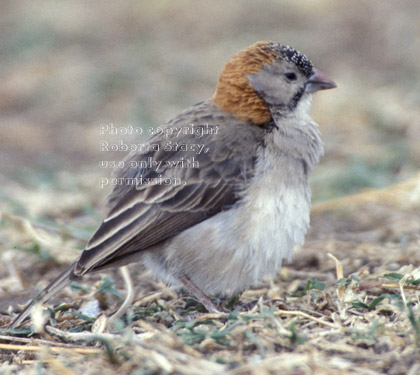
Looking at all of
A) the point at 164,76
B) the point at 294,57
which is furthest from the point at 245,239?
the point at 164,76

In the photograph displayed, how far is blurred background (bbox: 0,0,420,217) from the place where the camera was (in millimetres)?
7996

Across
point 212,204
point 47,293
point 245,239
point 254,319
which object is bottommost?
point 47,293

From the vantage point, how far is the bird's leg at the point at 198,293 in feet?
15.3

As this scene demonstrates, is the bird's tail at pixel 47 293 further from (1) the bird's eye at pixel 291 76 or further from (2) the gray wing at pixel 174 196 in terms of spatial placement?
(1) the bird's eye at pixel 291 76

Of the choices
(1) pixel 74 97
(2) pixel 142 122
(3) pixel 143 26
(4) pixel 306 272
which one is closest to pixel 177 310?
(4) pixel 306 272

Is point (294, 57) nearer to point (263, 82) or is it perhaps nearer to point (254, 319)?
point (263, 82)

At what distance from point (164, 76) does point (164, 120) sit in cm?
185

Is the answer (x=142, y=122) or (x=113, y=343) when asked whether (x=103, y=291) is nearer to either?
(x=113, y=343)

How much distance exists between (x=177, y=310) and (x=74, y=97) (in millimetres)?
6313

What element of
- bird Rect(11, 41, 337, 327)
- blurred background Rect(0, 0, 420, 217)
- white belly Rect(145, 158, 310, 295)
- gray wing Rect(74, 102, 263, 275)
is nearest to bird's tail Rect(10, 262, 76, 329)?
bird Rect(11, 41, 337, 327)

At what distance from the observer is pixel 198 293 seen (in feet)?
15.4

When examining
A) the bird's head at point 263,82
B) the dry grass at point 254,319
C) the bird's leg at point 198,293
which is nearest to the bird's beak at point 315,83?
the bird's head at point 263,82

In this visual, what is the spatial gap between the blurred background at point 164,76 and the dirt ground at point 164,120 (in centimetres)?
3

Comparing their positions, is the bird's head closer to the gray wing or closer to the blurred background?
the gray wing
